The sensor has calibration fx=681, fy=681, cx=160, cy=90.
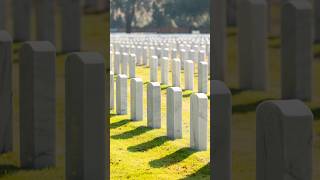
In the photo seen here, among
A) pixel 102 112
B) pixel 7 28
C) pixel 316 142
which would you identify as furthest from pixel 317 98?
pixel 7 28

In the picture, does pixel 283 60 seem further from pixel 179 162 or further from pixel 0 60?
pixel 179 162

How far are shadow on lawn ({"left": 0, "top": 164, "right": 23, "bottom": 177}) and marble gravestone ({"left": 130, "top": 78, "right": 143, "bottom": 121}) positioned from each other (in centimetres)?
397

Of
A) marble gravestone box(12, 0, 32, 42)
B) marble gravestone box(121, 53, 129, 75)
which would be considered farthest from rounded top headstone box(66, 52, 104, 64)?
marble gravestone box(121, 53, 129, 75)

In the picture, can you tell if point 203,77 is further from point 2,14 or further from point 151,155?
point 2,14

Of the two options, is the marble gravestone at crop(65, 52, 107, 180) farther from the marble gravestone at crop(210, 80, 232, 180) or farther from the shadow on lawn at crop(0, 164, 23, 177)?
the shadow on lawn at crop(0, 164, 23, 177)

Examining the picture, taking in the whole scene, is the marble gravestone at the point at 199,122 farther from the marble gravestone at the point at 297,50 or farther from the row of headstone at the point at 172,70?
the row of headstone at the point at 172,70

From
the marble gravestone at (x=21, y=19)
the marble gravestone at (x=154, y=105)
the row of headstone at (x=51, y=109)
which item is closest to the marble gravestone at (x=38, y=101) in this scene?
the row of headstone at (x=51, y=109)

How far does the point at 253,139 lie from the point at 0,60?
78.2 inches

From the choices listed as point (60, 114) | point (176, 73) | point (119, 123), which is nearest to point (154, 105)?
point (119, 123)

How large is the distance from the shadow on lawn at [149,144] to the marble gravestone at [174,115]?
0.10 m

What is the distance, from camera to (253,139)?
3.10 m

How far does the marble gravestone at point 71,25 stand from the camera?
411cm

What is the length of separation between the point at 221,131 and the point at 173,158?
3.06m

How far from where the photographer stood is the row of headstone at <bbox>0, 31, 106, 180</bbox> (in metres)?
3.38
